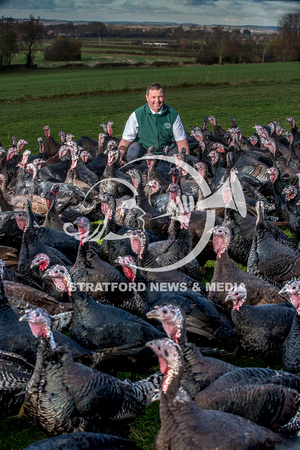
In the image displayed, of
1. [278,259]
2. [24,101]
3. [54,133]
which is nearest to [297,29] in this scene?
[24,101]

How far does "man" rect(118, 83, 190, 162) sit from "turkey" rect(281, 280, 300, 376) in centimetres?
626

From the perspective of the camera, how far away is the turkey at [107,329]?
4.59m

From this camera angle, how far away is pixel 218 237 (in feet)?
19.3

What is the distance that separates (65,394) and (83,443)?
0.59 m

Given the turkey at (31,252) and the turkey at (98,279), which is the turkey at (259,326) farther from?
the turkey at (31,252)

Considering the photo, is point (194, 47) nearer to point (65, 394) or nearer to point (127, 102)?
point (127, 102)

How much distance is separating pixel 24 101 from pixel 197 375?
96.4 ft

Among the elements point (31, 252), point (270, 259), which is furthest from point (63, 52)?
point (270, 259)

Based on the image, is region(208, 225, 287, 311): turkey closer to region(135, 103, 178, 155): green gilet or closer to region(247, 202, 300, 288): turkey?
region(247, 202, 300, 288): turkey

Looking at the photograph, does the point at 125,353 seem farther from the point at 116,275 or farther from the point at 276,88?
the point at 276,88

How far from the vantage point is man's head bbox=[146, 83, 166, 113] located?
9.90 m

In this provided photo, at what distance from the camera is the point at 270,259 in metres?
6.16

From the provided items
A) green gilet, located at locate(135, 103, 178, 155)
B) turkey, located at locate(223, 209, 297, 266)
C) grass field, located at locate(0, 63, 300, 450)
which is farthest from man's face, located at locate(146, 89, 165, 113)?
grass field, located at locate(0, 63, 300, 450)

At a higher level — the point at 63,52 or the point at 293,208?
the point at 63,52
